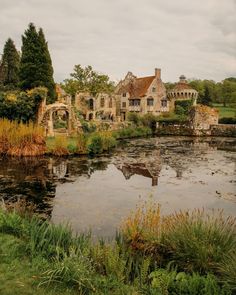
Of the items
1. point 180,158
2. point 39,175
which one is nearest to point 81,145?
point 180,158

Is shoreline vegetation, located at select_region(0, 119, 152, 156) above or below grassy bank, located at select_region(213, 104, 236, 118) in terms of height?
below

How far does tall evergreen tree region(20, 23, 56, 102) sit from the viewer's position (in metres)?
36.6

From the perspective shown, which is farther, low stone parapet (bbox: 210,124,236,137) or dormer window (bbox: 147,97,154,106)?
dormer window (bbox: 147,97,154,106)

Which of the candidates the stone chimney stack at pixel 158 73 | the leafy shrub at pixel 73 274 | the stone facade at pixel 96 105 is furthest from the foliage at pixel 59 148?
the stone chimney stack at pixel 158 73

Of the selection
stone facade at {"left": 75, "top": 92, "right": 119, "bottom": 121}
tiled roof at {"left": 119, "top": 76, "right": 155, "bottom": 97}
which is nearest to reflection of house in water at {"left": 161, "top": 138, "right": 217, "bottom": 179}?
stone facade at {"left": 75, "top": 92, "right": 119, "bottom": 121}

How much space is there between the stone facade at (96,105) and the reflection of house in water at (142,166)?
21.2 meters

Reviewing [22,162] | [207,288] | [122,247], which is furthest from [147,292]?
[22,162]

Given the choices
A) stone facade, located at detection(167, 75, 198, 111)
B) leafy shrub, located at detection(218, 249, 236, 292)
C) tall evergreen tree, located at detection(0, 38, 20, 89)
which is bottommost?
leafy shrub, located at detection(218, 249, 236, 292)

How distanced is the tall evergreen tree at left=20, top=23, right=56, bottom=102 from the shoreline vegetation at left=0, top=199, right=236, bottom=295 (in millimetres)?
30371

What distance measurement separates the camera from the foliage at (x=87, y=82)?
4966cm

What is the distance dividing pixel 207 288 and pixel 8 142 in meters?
19.7

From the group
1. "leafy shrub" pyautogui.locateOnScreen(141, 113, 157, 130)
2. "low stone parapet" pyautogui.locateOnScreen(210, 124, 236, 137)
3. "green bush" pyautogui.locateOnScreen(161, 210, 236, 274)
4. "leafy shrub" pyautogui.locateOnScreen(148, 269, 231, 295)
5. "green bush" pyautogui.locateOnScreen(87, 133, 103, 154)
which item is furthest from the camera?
"leafy shrub" pyautogui.locateOnScreen(141, 113, 157, 130)

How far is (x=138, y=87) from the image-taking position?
2260 inches

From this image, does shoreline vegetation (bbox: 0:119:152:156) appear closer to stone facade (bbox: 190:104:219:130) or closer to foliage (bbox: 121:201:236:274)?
foliage (bbox: 121:201:236:274)
